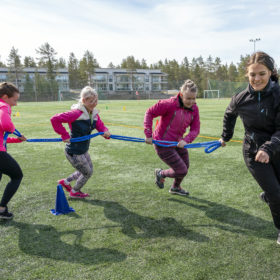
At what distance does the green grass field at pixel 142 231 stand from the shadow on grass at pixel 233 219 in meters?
0.01

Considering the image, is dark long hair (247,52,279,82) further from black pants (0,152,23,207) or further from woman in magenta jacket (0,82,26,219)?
black pants (0,152,23,207)

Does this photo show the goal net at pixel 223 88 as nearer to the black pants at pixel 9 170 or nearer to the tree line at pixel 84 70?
the tree line at pixel 84 70

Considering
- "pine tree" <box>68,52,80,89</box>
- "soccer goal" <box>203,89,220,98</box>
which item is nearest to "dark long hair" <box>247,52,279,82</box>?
"soccer goal" <box>203,89,220,98</box>

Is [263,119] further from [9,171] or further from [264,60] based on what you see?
[9,171]

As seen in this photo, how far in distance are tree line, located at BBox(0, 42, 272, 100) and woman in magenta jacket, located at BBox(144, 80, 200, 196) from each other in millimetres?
58835

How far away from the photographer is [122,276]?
8.19 ft

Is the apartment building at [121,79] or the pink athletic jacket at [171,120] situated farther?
the apartment building at [121,79]

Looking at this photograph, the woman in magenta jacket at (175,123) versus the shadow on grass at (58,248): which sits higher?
the woman in magenta jacket at (175,123)

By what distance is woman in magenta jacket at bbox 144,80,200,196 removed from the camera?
3992 mm

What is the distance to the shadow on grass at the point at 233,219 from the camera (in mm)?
3277

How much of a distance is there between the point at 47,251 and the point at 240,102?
258 cm

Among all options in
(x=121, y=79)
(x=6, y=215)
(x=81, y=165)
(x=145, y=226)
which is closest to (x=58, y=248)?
(x=145, y=226)

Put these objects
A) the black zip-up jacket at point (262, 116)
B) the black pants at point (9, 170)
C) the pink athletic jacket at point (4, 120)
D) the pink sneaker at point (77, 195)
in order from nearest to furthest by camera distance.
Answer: the black zip-up jacket at point (262, 116)
the pink athletic jacket at point (4, 120)
the black pants at point (9, 170)
the pink sneaker at point (77, 195)

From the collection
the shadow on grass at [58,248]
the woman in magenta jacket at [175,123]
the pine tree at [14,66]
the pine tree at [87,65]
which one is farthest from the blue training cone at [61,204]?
the pine tree at [87,65]
